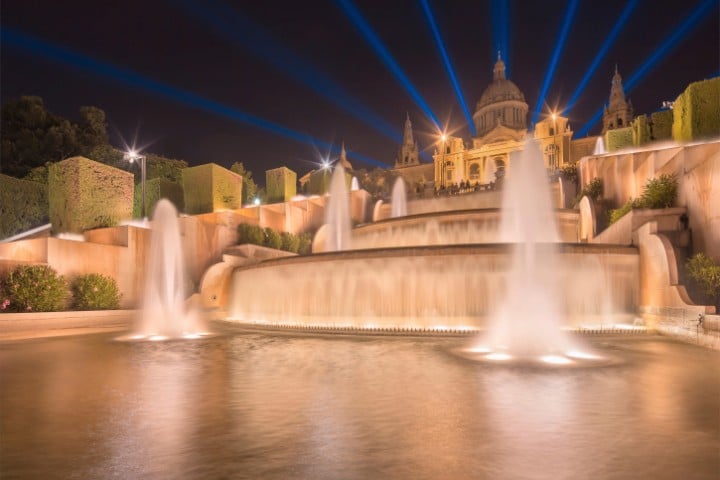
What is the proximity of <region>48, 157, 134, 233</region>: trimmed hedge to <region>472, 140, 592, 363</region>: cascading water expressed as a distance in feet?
57.9

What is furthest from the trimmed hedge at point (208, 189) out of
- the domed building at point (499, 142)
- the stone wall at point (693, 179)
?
the domed building at point (499, 142)

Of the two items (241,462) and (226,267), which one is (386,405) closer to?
(241,462)

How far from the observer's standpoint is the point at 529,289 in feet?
38.2

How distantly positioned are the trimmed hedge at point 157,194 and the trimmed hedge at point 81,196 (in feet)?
30.3

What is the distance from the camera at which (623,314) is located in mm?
12250

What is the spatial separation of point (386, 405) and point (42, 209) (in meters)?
28.6

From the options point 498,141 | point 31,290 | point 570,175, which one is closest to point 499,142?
point 498,141

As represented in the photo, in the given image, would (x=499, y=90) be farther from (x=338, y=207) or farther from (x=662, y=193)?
(x=662, y=193)

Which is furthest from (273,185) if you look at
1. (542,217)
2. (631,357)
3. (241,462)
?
(241,462)

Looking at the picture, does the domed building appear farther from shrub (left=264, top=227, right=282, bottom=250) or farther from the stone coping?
the stone coping

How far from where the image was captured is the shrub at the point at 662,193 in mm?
13742

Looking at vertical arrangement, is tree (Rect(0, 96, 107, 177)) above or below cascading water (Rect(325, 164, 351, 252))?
above

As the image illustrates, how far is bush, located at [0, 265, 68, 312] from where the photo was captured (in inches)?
558

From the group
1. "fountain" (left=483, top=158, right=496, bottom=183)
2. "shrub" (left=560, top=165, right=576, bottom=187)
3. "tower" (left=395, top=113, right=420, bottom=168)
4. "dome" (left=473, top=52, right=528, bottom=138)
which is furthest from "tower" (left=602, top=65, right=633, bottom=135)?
"shrub" (left=560, top=165, right=576, bottom=187)
